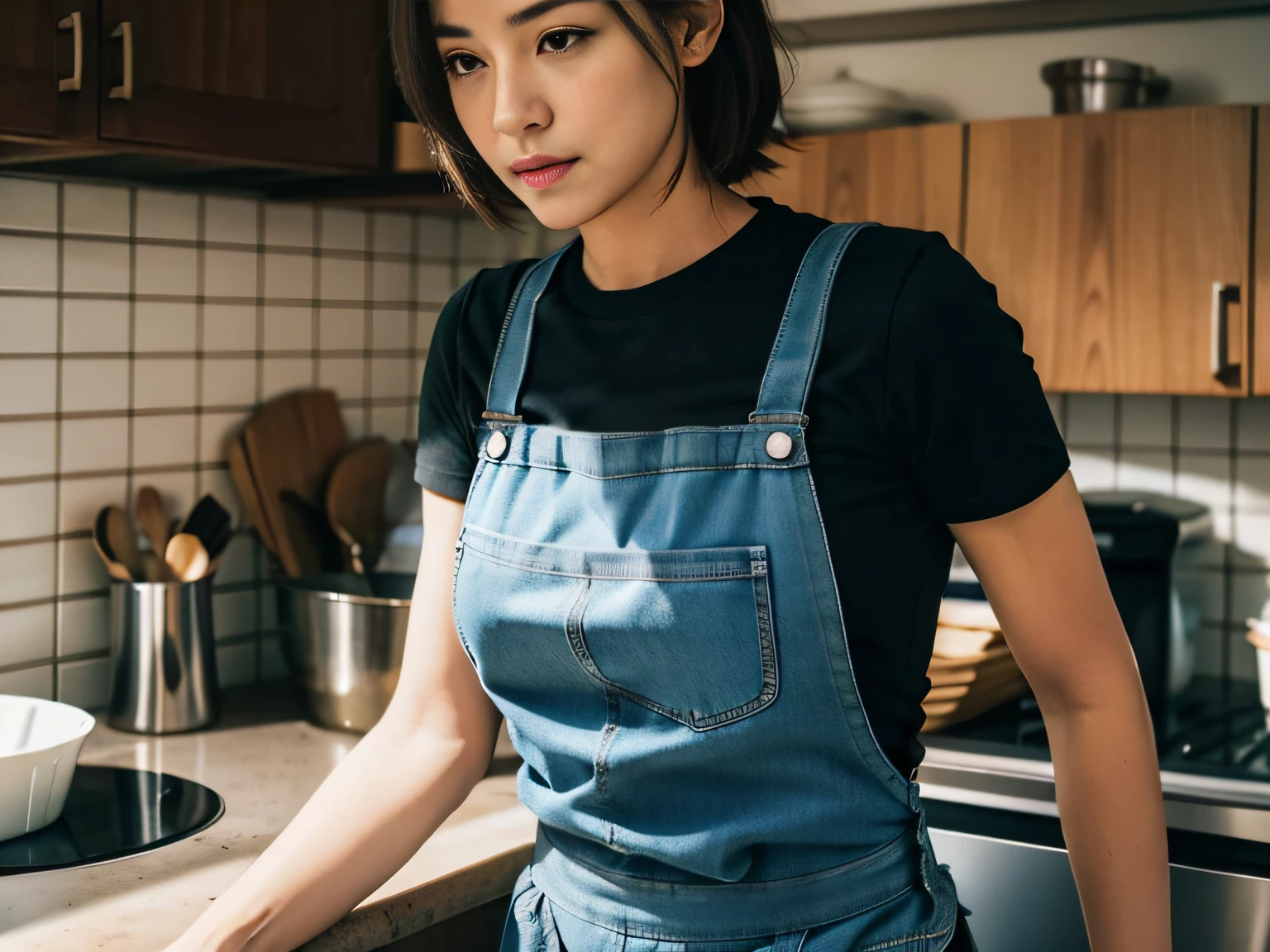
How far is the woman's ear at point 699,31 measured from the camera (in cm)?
89

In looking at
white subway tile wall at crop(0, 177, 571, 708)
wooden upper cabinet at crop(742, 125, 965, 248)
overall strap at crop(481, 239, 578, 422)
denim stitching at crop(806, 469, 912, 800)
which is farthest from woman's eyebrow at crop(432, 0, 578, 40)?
wooden upper cabinet at crop(742, 125, 965, 248)

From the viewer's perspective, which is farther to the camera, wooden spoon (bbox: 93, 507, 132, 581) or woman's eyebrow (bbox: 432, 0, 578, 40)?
wooden spoon (bbox: 93, 507, 132, 581)

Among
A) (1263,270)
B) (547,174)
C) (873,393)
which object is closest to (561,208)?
(547,174)

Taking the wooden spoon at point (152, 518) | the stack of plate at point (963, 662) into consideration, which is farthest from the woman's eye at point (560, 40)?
the wooden spoon at point (152, 518)

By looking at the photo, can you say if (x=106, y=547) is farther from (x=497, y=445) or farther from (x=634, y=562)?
(x=634, y=562)

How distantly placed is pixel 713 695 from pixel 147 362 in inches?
44.8

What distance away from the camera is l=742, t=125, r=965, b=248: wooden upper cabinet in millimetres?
1895

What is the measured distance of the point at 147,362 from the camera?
5.63 feet

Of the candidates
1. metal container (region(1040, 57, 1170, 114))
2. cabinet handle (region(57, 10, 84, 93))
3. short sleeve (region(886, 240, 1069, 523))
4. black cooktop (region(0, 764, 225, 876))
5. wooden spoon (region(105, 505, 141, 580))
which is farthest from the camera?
metal container (region(1040, 57, 1170, 114))

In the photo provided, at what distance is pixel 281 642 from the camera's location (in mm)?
1735

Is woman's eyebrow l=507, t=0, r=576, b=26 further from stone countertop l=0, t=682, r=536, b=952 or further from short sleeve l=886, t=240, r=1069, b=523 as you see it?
stone countertop l=0, t=682, r=536, b=952

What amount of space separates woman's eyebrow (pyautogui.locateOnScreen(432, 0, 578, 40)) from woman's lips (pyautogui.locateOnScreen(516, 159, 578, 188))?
0.09 metres

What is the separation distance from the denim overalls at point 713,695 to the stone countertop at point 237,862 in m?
0.27

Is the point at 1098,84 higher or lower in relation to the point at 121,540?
higher
